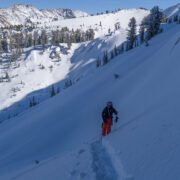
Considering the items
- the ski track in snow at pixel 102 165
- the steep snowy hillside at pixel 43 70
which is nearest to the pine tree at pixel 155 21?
the steep snowy hillside at pixel 43 70

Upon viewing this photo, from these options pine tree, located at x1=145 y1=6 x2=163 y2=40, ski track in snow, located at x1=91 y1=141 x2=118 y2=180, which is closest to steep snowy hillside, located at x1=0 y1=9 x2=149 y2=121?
pine tree, located at x1=145 y1=6 x2=163 y2=40

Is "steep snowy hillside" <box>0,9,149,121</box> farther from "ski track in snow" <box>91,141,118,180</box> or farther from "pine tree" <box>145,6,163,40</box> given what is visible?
"ski track in snow" <box>91,141,118,180</box>

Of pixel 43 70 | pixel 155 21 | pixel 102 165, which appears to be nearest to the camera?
pixel 102 165

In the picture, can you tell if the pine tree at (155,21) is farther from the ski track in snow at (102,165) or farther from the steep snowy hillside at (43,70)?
the ski track in snow at (102,165)

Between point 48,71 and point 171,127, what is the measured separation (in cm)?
8289

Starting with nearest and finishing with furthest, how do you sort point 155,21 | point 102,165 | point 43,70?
point 102,165
point 155,21
point 43,70

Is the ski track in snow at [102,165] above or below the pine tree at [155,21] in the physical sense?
below

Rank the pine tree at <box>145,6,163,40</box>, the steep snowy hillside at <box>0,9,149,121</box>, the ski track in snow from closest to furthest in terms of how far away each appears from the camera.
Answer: the ski track in snow
the pine tree at <box>145,6,163,40</box>
the steep snowy hillside at <box>0,9,149,121</box>

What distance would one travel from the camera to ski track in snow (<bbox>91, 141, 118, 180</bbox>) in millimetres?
4918

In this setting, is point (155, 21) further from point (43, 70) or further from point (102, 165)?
point (43, 70)

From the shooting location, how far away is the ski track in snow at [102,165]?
194 inches

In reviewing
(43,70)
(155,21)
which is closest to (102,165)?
(155,21)

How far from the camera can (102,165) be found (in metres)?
5.55

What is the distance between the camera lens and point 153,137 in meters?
5.48
